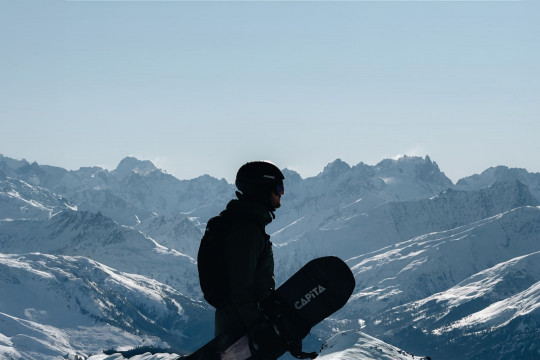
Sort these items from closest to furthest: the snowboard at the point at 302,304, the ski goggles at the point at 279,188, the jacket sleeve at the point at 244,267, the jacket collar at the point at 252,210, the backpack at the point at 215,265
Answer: the snowboard at the point at 302,304 < the jacket sleeve at the point at 244,267 < the backpack at the point at 215,265 < the jacket collar at the point at 252,210 < the ski goggles at the point at 279,188

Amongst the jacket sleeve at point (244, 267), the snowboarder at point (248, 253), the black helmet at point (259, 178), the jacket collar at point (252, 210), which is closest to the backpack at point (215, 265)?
the snowboarder at point (248, 253)

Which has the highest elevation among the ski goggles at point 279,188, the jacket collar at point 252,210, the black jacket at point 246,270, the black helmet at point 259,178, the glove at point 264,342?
the black helmet at point 259,178

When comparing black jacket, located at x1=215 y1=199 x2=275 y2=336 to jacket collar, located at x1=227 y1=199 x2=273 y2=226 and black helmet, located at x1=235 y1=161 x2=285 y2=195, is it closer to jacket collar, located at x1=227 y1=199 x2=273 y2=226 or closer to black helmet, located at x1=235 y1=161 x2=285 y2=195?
jacket collar, located at x1=227 y1=199 x2=273 y2=226

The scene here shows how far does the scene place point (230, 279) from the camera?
10.1 metres

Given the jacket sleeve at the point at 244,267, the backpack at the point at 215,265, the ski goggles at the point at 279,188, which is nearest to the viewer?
the jacket sleeve at the point at 244,267

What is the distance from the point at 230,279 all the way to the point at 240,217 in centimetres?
80

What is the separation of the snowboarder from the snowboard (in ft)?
0.63

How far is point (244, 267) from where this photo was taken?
10.0 metres

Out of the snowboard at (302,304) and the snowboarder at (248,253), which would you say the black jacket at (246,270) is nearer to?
the snowboarder at (248,253)

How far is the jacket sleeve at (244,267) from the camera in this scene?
32.3ft

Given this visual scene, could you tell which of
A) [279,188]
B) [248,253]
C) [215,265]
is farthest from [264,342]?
[279,188]

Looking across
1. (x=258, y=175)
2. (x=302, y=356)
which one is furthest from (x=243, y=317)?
(x=258, y=175)

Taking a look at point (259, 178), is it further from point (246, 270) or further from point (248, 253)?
point (246, 270)

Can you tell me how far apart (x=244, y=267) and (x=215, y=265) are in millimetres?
405
